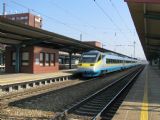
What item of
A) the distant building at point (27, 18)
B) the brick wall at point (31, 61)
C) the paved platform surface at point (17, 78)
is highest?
the distant building at point (27, 18)

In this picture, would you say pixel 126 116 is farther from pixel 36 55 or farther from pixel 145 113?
pixel 36 55

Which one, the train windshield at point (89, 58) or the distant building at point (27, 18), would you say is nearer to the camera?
the train windshield at point (89, 58)

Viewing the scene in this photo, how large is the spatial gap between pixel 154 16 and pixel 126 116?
1013cm

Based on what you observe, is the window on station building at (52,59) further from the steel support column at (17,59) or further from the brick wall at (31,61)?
the steel support column at (17,59)

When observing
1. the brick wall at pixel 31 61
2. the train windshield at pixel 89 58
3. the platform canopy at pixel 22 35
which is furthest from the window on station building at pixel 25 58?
the train windshield at pixel 89 58

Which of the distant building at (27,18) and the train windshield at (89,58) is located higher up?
the distant building at (27,18)

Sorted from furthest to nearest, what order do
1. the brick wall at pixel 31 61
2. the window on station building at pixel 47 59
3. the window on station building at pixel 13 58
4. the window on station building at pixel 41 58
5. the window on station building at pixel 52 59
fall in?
the window on station building at pixel 52 59 < the window on station building at pixel 47 59 < the window on station building at pixel 41 58 < the window on station building at pixel 13 58 < the brick wall at pixel 31 61

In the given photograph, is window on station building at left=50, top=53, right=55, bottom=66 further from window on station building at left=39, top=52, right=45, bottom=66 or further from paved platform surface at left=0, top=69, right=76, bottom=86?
paved platform surface at left=0, top=69, right=76, bottom=86

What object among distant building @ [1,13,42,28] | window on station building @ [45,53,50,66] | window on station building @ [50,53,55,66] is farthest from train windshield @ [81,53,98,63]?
distant building @ [1,13,42,28]

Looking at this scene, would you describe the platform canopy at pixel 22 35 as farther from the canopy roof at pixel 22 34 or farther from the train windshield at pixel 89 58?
the train windshield at pixel 89 58

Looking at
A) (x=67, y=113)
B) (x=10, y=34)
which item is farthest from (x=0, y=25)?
(x=67, y=113)

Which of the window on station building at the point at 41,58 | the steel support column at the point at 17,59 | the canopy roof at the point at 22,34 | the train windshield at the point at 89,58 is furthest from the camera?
the window on station building at the point at 41,58

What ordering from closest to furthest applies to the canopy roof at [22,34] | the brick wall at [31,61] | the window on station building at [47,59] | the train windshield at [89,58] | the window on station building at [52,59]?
the canopy roof at [22,34], the train windshield at [89,58], the brick wall at [31,61], the window on station building at [47,59], the window on station building at [52,59]

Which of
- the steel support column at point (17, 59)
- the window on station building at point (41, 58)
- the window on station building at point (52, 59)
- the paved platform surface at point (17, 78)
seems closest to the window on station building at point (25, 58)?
the steel support column at point (17, 59)
